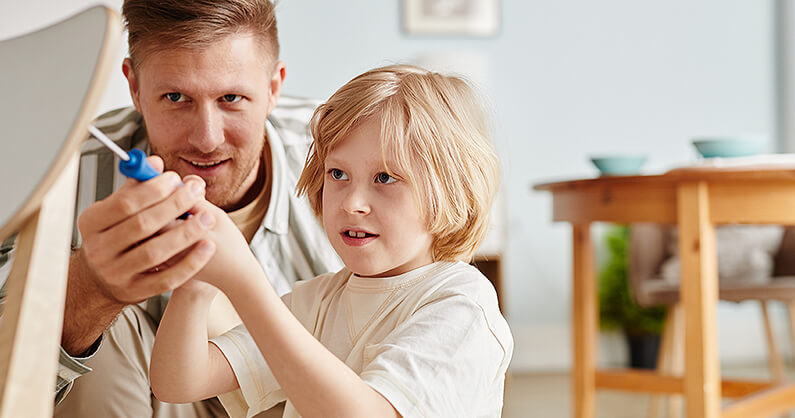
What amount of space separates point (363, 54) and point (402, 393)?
10.5 feet

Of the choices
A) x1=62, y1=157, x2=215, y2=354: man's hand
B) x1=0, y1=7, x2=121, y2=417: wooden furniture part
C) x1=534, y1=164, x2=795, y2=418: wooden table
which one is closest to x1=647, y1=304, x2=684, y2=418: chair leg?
x1=534, y1=164, x2=795, y2=418: wooden table

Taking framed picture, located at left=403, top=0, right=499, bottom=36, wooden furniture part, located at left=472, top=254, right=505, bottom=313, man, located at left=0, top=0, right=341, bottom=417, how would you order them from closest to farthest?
man, located at left=0, top=0, right=341, bottom=417
wooden furniture part, located at left=472, top=254, right=505, bottom=313
framed picture, located at left=403, top=0, right=499, bottom=36

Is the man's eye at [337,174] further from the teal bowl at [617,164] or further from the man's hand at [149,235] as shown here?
the teal bowl at [617,164]

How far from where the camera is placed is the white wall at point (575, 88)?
12.8 feet

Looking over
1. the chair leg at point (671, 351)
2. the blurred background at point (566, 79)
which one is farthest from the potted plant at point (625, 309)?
the chair leg at point (671, 351)

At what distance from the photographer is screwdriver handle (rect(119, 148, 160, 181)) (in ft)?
2.06

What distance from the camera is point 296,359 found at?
0.69 metres

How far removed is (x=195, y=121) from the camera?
1.20m

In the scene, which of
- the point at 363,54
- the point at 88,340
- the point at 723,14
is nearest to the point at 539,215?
the point at 363,54

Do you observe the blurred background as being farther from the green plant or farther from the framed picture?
the green plant

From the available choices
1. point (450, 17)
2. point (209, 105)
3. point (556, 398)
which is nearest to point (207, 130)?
point (209, 105)

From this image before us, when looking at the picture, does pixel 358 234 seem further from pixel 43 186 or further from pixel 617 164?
pixel 617 164

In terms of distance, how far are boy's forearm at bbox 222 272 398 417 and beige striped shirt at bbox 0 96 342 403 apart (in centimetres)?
56

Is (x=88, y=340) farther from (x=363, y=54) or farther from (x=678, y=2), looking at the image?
(x=678, y=2)
